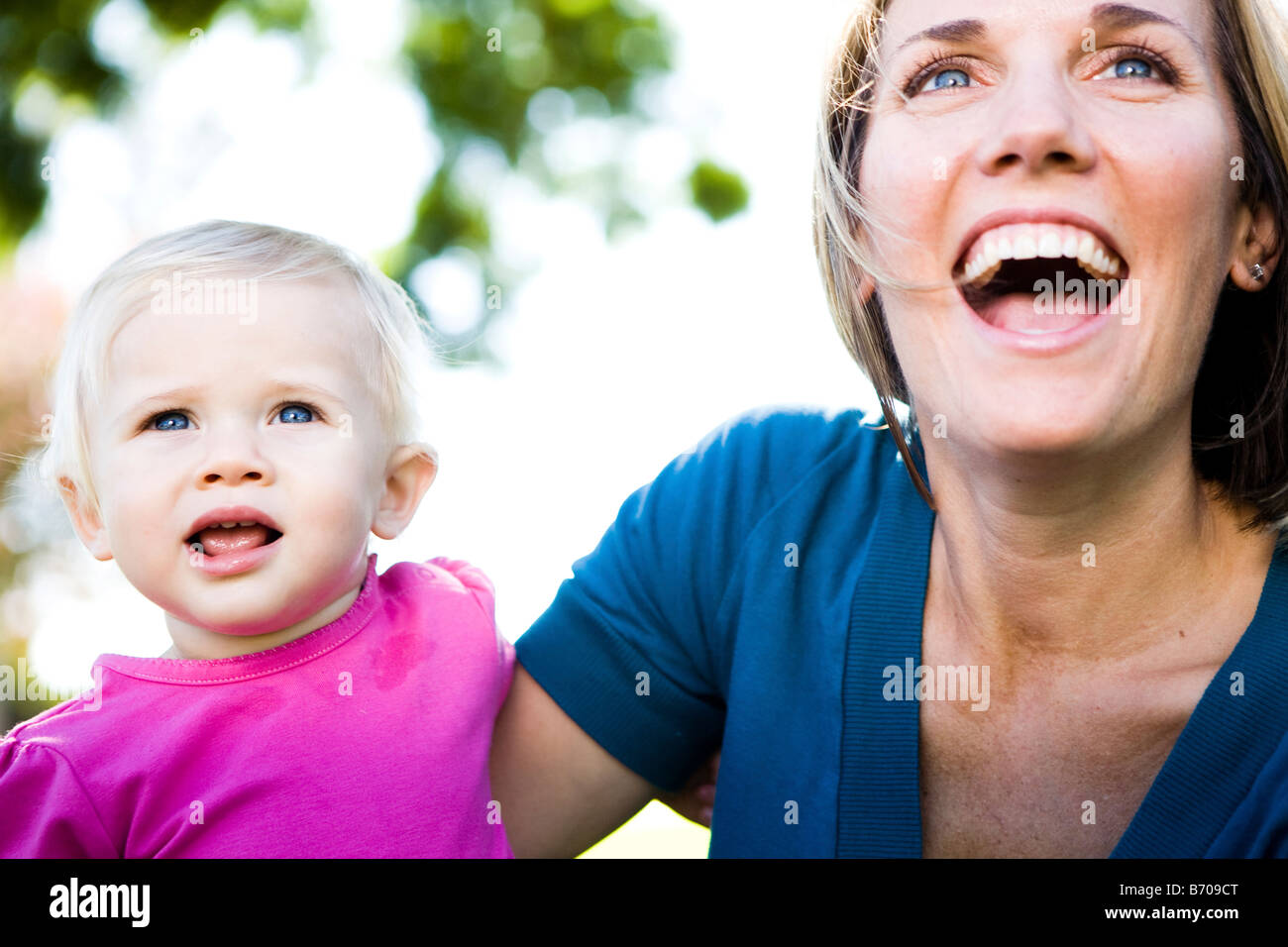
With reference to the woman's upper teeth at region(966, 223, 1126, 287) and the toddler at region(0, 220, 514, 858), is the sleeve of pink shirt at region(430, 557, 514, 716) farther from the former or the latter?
the woman's upper teeth at region(966, 223, 1126, 287)

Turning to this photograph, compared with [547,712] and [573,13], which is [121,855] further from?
[573,13]

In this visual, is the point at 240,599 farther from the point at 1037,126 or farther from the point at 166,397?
the point at 1037,126

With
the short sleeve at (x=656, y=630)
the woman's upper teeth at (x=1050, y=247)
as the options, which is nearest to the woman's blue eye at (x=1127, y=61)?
the woman's upper teeth at (x=1050, y=247)

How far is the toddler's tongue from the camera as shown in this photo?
1475mm

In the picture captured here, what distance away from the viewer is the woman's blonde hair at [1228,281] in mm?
1690

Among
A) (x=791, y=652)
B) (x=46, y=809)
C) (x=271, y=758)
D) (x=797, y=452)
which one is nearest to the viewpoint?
(x=46, y=809)

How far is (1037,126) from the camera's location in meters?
1.53

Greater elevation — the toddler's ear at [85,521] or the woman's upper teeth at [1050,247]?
the woman's upper teeth at [1050,247]

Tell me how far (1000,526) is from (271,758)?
3.51ft

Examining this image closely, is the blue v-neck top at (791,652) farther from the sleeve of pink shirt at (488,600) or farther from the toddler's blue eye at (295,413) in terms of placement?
the toddler's blue eye at (295,413)

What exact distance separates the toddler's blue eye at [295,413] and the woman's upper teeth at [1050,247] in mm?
926

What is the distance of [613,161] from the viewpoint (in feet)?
26.3

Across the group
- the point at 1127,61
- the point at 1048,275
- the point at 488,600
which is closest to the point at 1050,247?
the point at 1048,275
